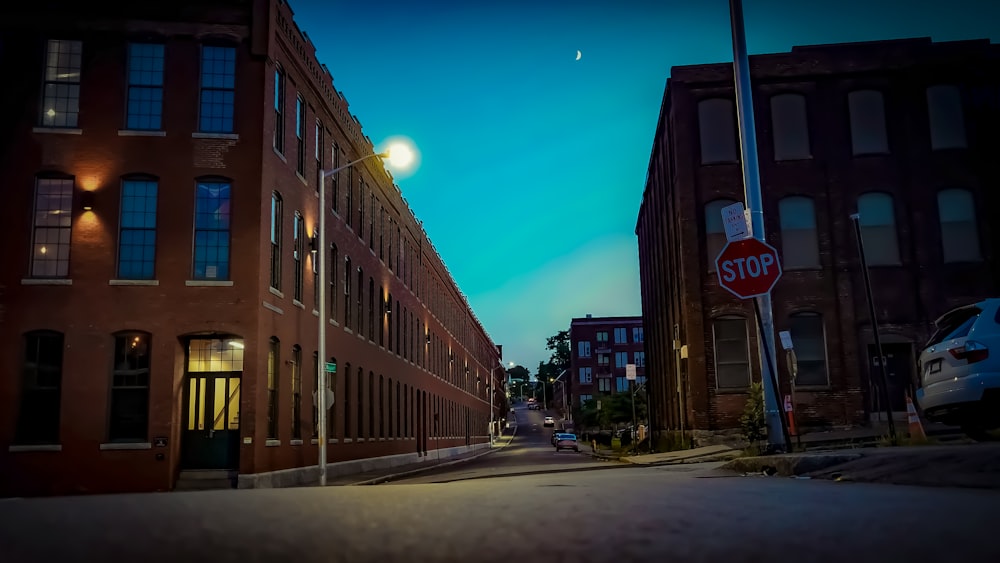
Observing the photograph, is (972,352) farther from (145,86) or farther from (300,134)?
(300,134)

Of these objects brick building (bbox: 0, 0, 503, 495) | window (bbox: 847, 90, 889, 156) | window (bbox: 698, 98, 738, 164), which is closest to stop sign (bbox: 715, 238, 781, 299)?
brick building (bbox: 0, 0, 503, 495)

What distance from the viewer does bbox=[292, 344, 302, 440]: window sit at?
26.8 meters

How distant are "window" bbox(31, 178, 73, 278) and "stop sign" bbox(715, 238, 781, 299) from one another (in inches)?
708

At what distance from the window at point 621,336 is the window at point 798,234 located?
88.4 m

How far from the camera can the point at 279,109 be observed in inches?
1037

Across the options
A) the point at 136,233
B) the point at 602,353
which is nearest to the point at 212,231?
the point at 136,233

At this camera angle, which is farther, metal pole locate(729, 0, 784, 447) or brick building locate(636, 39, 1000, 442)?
brick building locate(636, 39, 1000, 442)

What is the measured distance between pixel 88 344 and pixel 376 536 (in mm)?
20835

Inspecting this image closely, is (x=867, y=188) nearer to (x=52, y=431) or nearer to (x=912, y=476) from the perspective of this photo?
(x=912, y=476)

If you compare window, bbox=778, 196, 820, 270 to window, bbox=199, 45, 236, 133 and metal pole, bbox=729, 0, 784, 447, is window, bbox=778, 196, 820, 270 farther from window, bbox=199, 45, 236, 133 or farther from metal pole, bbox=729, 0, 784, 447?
window, bbox=199, 45, 236, 133

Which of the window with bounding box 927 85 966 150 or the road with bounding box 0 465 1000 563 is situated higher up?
the window with bounding box 927 85 966 150

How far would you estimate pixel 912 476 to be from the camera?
30.5ft

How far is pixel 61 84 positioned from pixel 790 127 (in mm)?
24567

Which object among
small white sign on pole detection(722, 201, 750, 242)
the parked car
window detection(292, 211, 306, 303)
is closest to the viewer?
the parked car
